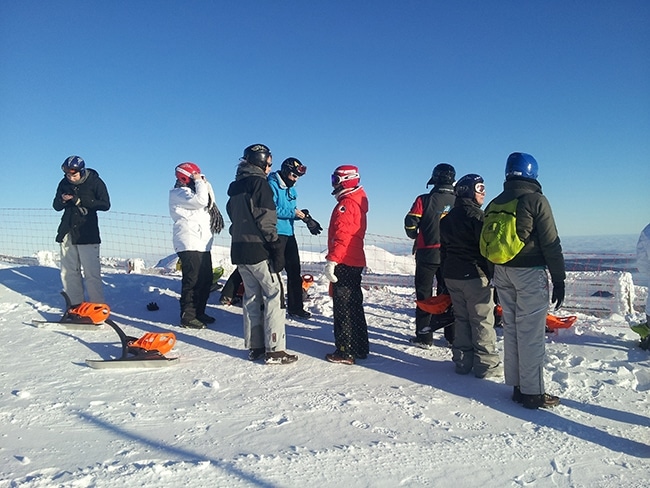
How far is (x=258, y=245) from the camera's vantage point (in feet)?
14.9

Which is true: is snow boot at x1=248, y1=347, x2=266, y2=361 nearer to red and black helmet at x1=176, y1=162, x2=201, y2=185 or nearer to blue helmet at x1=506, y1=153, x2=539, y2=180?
red and black helmet at x1=176, y1=162, x2=201, y2=185

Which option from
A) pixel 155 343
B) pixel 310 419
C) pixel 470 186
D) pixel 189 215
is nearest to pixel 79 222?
pixel 189 215

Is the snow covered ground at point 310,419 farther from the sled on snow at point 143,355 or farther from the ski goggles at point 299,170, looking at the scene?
the ski goggles at point 299,170

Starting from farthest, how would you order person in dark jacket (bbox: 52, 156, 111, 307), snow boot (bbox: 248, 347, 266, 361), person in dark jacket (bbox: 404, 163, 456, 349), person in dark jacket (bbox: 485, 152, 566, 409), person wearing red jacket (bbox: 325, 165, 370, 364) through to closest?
person in dark jacket (bbox: 52, 156, 111, 307) < person in dark jacket (bbox: 404, 163, 456, 349) < snow boot (bbox: 248, 347, 266, 361) < person wearing red jacket (bbox: 325, 165, 370, 364) < person in dark jacket (bbox: 485, 152, 566, 409)

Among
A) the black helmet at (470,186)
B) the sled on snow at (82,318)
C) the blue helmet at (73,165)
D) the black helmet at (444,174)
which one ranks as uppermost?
the blue helmet at (73,165)

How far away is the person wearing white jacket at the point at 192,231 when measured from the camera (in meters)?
5.80

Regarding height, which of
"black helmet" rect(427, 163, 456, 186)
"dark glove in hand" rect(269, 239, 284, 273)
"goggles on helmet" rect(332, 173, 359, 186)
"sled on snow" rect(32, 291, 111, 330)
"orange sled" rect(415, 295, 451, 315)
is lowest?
"sled on snow" rect(32, 291, 111, 330)

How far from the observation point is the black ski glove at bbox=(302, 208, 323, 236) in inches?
244

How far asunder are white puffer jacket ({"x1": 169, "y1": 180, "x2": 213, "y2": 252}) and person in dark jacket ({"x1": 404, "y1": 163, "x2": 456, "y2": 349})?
2.60m

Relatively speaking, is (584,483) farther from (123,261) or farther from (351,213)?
(123,261)

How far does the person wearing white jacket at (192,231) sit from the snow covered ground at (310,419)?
79cm

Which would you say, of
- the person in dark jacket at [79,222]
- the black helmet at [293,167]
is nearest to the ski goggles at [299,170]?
the black helmet at [293,167]

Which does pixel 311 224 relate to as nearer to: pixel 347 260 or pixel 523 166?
pixel 347 260

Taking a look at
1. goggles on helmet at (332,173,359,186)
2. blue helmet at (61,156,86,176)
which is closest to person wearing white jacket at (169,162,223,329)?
blue helmet at (61,156,86,176)
